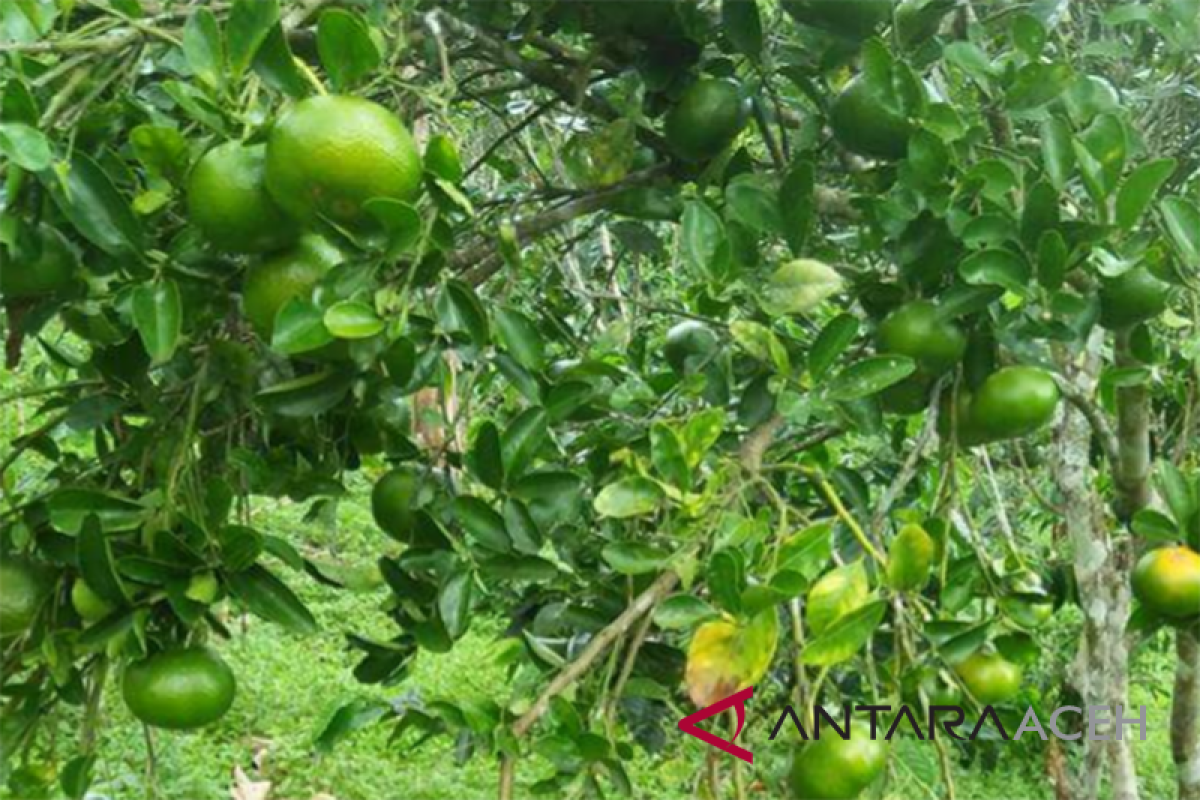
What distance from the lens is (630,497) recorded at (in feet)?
2.94

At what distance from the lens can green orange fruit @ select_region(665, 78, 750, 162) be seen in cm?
110

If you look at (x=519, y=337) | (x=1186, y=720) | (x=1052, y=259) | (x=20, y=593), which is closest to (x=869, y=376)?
(x=1052, y=259)

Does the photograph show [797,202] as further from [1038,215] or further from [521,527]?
[521,527]

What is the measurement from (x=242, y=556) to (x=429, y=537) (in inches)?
6.6

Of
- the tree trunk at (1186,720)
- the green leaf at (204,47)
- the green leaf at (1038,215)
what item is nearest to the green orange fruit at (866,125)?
the green leaf at (1038,215)

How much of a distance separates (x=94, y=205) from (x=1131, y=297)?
689 mm

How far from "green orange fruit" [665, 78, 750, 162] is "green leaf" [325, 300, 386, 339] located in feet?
1.45

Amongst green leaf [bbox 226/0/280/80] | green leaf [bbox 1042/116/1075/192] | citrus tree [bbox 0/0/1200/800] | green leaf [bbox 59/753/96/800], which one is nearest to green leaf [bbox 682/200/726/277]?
citrus tree [bbox 0/0/1200/800]

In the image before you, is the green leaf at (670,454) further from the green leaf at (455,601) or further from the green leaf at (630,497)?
the green leaf at (455,601)

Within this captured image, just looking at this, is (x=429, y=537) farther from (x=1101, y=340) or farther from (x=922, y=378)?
(x=1101, y=340)

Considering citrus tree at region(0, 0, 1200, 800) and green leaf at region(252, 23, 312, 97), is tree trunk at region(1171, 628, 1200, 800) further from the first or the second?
green leaf at region(252, 23, 312, 97)

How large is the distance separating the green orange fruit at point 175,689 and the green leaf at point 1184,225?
73cm

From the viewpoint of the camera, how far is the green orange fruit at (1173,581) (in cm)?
100

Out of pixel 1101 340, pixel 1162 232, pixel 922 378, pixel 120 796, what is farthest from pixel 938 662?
pixel 120 796
